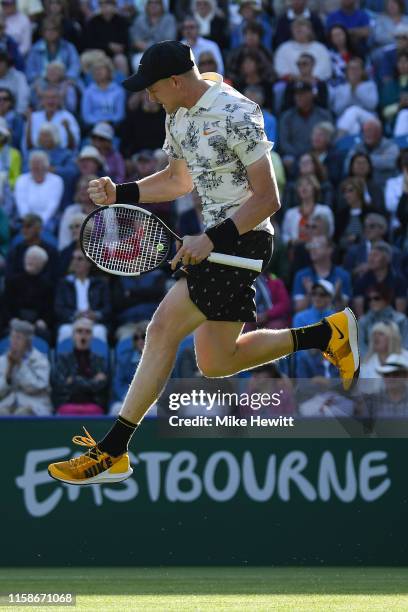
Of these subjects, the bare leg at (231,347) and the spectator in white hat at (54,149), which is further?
the spectator in white hat at (54,149)

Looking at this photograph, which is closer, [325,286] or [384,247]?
[325,286]

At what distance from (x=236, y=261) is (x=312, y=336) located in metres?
0.75

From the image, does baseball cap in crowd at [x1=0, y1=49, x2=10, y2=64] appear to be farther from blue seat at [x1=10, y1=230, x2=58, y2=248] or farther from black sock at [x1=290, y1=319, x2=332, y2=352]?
black sock at [x1=290, y1=319, x2=332, y2=352]

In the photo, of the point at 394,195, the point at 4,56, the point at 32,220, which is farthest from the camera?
the point at 4,56

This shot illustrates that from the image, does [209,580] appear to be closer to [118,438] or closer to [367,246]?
[118,438]

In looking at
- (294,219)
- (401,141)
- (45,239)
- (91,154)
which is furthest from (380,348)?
(91,154)

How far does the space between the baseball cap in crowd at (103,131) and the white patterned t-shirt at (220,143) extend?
6706 mm

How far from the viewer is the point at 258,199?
703 cm

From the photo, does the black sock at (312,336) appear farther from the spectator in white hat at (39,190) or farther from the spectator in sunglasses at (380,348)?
the spectator in white hat at (39,190)

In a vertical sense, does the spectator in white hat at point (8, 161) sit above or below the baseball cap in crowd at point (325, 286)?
above

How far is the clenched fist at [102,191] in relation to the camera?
7348 millimetres

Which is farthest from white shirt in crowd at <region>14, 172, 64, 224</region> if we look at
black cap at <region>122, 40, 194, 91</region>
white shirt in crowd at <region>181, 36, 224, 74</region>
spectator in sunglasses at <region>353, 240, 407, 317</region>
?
black cap at <region>122, 40, 194, 91</region>

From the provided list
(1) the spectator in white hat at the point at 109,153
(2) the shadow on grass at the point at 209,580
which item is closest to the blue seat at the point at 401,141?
(1) the spectator in white hat at the point at 109,153

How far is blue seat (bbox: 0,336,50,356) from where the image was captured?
1220cm
